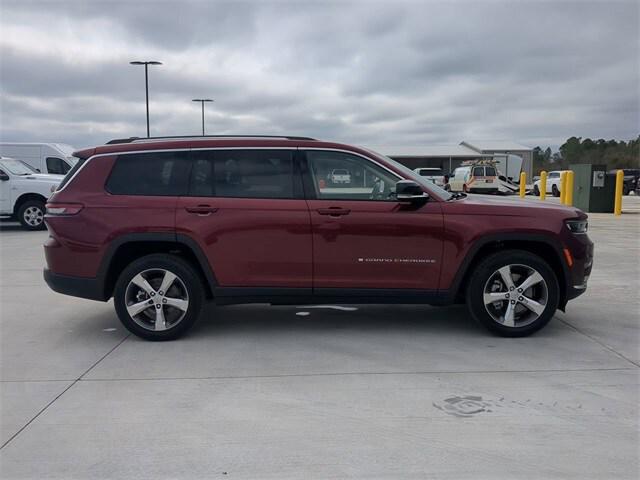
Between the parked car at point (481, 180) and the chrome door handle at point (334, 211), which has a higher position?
the parked car at point (481, 180)

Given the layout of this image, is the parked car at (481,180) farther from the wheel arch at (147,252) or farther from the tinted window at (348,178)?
the wheel arch at (147,252)

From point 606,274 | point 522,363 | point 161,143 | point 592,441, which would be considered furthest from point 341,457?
point 606,274

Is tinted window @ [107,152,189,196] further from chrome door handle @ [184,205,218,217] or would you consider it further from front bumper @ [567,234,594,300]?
front bumper @ [567,234,594,300]

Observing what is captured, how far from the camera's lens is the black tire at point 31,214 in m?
14.4

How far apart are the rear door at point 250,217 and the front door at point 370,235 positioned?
0.14m

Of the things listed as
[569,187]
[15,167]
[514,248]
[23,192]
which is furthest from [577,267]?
[569,187]

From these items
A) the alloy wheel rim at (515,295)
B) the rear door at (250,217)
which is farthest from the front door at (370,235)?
A: the alloy wheel rim at (515,295)

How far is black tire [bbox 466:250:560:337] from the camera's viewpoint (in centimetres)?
508

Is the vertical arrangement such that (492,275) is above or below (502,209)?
below

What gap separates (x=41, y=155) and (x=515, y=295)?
1809 cm

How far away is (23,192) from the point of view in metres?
14.3

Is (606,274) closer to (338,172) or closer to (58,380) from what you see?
(338,172)

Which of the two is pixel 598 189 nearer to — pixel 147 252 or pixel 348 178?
pixel 348 178

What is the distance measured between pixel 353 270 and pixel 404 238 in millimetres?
542
